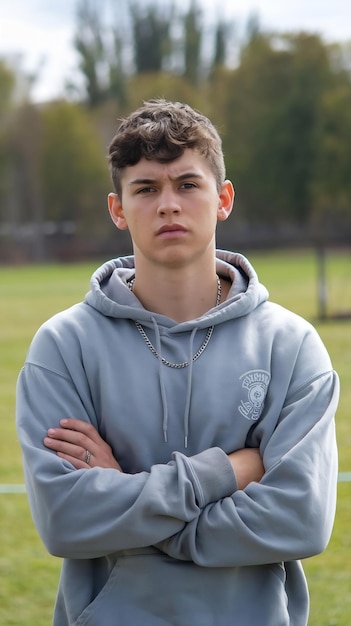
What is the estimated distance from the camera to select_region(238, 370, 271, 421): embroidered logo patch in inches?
98.3

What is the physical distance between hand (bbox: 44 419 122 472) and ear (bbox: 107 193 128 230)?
0.50 meters

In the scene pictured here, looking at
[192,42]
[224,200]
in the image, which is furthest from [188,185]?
[192,42]

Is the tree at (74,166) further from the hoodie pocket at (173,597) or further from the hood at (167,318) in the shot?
the hoodie pocket at (173,597)

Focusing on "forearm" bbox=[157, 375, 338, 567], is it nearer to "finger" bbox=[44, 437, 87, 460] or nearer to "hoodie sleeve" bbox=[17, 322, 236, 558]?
"hoodie sleeve" bbox=[17, 322, 236, 558]

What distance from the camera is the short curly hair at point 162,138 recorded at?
8.16 ft

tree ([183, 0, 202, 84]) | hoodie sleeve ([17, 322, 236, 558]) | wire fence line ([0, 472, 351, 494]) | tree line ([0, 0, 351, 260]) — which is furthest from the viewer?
tree ([183, 0, 202, 84])

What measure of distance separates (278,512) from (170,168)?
0.80 metres

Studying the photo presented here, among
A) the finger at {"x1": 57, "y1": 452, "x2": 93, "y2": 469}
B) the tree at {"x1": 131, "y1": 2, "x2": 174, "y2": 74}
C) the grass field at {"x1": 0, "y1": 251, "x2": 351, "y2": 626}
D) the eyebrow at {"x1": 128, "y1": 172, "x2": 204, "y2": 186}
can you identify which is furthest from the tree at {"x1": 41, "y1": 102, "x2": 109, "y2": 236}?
the finger at {"x1": 57, "y1": 452, "x2": 93, "y2": 469}

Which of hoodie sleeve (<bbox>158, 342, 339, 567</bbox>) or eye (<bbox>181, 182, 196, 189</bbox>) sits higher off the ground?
eye (<bbox>181, 182, 196, 189</bbox>)

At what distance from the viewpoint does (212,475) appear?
2406 millimetres

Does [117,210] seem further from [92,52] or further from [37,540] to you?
[92,52]

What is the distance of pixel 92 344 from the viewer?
2.56 metres

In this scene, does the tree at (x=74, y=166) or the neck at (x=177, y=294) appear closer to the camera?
the neck at (x=177, y=294)

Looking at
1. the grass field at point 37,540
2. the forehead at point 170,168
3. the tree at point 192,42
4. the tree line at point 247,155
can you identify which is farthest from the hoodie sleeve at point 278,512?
the tree at point 192,42
